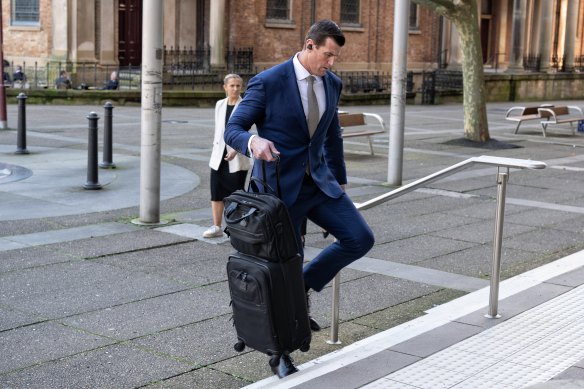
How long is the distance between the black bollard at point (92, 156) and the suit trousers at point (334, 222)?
7692 millimetres

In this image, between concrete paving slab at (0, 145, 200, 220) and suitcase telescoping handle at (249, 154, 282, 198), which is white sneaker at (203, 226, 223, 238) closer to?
concrete paving slab at (0, 145, 200, 220)

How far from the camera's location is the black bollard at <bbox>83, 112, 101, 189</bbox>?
1312cm

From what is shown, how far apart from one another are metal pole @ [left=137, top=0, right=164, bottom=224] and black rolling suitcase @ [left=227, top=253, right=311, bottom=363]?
18.4 ft

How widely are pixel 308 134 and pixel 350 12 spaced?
38070 mm

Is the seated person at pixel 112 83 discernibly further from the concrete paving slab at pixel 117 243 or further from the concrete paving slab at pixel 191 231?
the concrete paving slab at pixel 117 243

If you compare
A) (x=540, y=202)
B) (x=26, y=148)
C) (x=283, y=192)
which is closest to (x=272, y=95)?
(x=283, y=192)

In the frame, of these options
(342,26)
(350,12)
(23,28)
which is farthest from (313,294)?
(350,12)

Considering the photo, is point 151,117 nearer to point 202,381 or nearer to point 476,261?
point 476,261

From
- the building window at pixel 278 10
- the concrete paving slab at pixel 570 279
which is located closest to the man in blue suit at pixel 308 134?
the concrete paving slab at pixel 570 279

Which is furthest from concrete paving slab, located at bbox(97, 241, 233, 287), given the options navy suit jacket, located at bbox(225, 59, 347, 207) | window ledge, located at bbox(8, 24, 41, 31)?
window ledge, located at bbox(8, 24, 41, 31)

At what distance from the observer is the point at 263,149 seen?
5.30 meters

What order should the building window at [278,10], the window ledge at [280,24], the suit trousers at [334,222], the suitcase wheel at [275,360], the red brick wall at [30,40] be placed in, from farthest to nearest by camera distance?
1. the building window at [278,10]
2. the window ledge at [280,24]
3. the red brick wall at [30,40]
4. the suit trousers at [334,222]
5. the suitcase wheel at [275,360]

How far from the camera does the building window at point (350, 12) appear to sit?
140 ft

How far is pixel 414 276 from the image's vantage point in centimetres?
877
